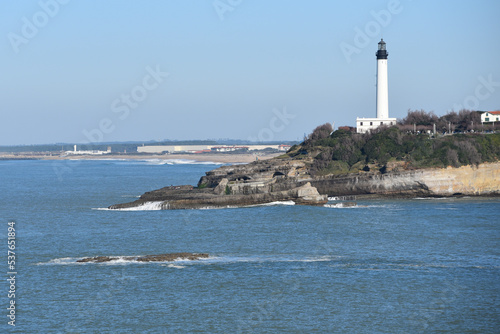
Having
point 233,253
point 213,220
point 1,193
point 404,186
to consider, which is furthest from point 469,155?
point 1,193

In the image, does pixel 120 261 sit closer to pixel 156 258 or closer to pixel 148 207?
pixel 156 258

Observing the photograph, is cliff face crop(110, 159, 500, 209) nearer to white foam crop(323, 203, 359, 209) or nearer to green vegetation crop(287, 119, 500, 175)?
white foam crop(323, 203, 359, 209)

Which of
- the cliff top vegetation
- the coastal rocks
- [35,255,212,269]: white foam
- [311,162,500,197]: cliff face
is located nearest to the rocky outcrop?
[311,162,500,197]: cliff face

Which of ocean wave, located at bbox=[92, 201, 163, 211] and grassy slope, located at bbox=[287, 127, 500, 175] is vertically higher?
grassy slope, located at bbox=[287, 127, 500, 175]

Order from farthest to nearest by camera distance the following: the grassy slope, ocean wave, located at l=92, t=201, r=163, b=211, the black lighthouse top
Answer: the black lighthouse top → the grassy slope → ocean wave, located at l=92, t=201, r=163, b=211

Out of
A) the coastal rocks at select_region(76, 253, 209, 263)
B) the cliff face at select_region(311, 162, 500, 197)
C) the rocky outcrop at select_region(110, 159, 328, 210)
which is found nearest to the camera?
the coastal rocks at select_region(76, 253, 209, 263)

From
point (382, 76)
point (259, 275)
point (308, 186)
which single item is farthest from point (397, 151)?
point (259, 275)

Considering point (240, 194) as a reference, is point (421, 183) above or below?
above

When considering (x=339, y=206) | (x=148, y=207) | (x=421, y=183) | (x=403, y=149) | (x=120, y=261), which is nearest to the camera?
(x=120, y=261)
